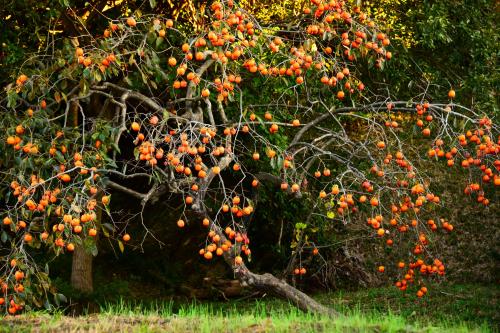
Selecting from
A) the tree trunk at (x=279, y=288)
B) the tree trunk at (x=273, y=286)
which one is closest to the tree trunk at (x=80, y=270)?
the tree trunk at (x=273, y=286)

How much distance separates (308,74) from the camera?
9117 mm

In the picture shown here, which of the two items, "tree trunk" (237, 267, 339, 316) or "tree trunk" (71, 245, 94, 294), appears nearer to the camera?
"tree trunk" (237, 267, 339, 316)

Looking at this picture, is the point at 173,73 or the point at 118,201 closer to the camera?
the point at 173,73

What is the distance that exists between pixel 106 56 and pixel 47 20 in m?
3.18

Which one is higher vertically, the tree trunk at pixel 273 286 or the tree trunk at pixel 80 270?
the tree trunk at pixel 273 286

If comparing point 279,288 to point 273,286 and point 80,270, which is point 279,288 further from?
point 80,270

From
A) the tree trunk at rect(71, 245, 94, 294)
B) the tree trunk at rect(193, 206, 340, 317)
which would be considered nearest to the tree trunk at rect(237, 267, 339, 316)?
the tree trunk at rect(193, 206, 340, 317)

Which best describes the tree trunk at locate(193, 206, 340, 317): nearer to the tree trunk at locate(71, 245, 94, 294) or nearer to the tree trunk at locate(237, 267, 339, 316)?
the tree trunk at locate(237, 267, 339, 316)

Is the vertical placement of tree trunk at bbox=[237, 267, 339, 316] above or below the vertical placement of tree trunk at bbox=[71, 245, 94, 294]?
above

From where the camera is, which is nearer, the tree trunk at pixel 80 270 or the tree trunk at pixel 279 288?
the tree trunk at pixel 279 288

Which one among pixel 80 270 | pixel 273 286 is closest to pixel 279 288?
pixel 273 286

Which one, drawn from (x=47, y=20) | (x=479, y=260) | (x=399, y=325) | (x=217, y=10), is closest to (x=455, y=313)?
(x=479, y=260)

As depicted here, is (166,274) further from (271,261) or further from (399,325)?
(399,325)

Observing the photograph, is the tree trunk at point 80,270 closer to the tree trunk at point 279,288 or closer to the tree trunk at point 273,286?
the tree trunk at point 273,286
